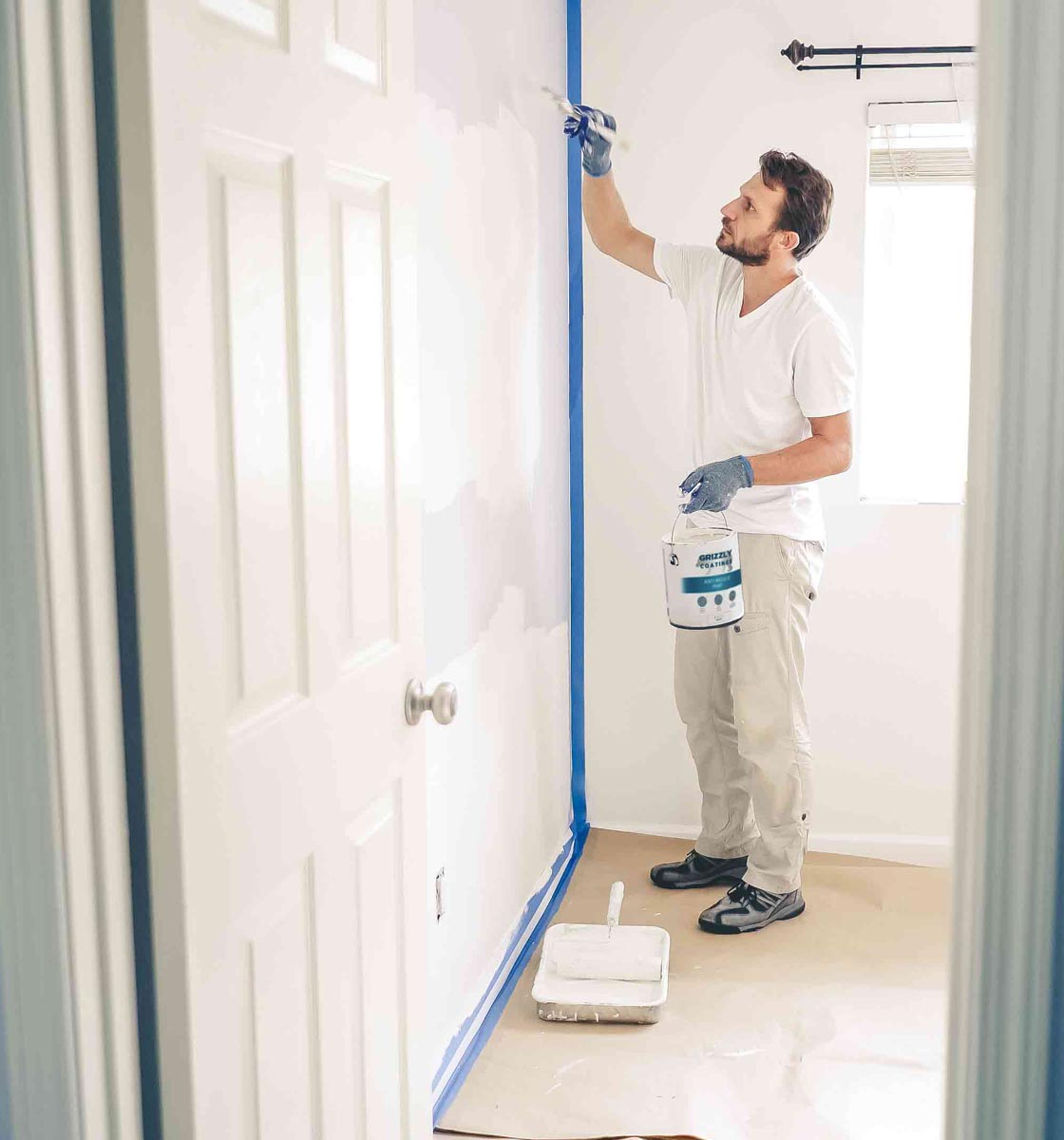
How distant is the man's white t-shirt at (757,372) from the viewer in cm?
283

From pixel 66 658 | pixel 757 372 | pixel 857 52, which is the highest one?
pixel 857 52

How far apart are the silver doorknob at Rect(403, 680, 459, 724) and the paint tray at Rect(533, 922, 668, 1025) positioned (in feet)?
3.90

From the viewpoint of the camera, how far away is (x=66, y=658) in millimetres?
1003

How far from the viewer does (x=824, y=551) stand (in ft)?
11.0

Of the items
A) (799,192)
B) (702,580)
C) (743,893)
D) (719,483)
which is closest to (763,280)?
(799,192)

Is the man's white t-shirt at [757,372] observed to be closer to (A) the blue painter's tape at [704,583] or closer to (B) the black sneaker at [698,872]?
(A) the blue painter's tape at [704,583]

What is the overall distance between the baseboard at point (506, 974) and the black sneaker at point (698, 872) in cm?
26

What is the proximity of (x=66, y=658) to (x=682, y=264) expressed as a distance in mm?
2335

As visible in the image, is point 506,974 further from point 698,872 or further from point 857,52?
point 857,52

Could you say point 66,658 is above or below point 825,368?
below

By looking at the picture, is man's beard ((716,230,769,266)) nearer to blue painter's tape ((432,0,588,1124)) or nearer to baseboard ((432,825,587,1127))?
blue painter's tape ((432,0,588,1124))

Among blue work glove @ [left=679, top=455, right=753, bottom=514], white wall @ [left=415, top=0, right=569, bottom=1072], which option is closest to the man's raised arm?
white wall @ [left=415, top=0, right=569, bottom=1072]

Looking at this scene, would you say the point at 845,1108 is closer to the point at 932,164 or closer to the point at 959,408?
the point at 959,408

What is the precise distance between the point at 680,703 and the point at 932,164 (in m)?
1.54
